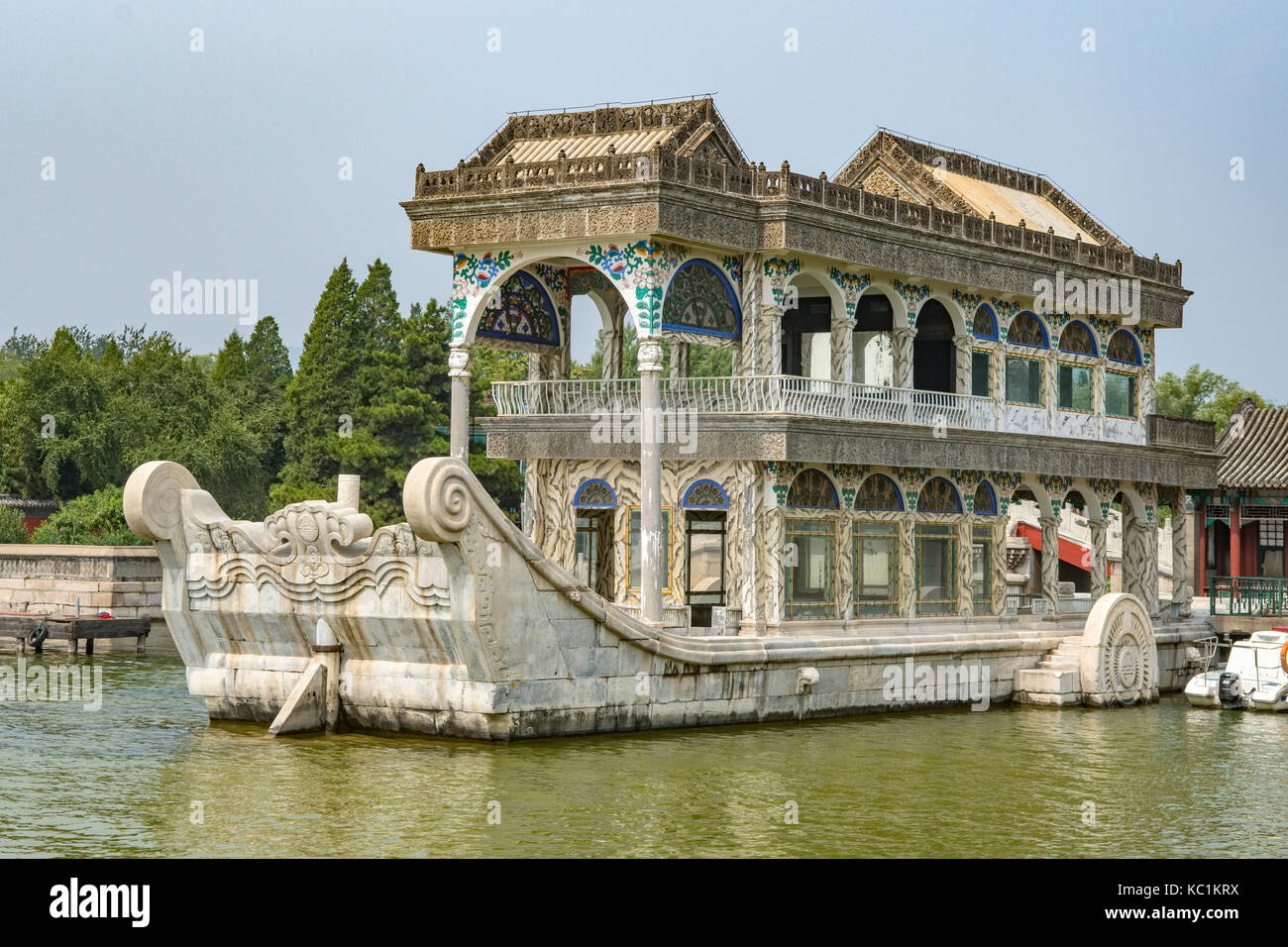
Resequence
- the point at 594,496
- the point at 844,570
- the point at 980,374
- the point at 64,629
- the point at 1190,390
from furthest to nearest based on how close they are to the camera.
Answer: the point at 1190,390 < the point at 64,629 < the point at 980,374 < the point at 594,496 < the point at 844,570

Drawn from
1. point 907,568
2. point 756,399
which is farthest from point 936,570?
point 756,399

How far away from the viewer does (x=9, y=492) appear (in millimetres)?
47000

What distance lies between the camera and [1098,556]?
104 ft

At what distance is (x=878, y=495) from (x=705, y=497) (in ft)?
9.90

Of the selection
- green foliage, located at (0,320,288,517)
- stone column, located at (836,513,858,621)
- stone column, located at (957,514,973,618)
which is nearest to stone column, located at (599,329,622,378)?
stone column, located at (836,513,858,621)

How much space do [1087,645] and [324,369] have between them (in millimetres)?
29330

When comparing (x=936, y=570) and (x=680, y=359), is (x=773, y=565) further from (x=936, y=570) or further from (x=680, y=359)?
(x=680, y=359)

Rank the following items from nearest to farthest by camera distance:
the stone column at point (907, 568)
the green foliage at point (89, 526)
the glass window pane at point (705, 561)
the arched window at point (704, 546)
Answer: the arched window at point (704, 546) < the glass window pane at point (705, 561) < the stone column at point (907, 568) < the green foliage at point (89, 526)

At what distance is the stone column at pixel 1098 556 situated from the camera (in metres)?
31.5

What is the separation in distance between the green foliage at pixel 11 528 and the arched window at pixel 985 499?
2300cm

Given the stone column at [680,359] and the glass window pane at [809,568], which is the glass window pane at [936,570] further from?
the stone column at [680,359]

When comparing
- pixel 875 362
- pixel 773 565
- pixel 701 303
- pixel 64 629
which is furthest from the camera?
pixel 64 629

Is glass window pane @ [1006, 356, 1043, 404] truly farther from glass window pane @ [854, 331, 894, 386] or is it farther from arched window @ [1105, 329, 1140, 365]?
glass window pane @ [854, 331, 894, 386]

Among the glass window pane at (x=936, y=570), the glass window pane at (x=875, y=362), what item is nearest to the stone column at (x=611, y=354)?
the glass window pane at (x=875, y=362)
